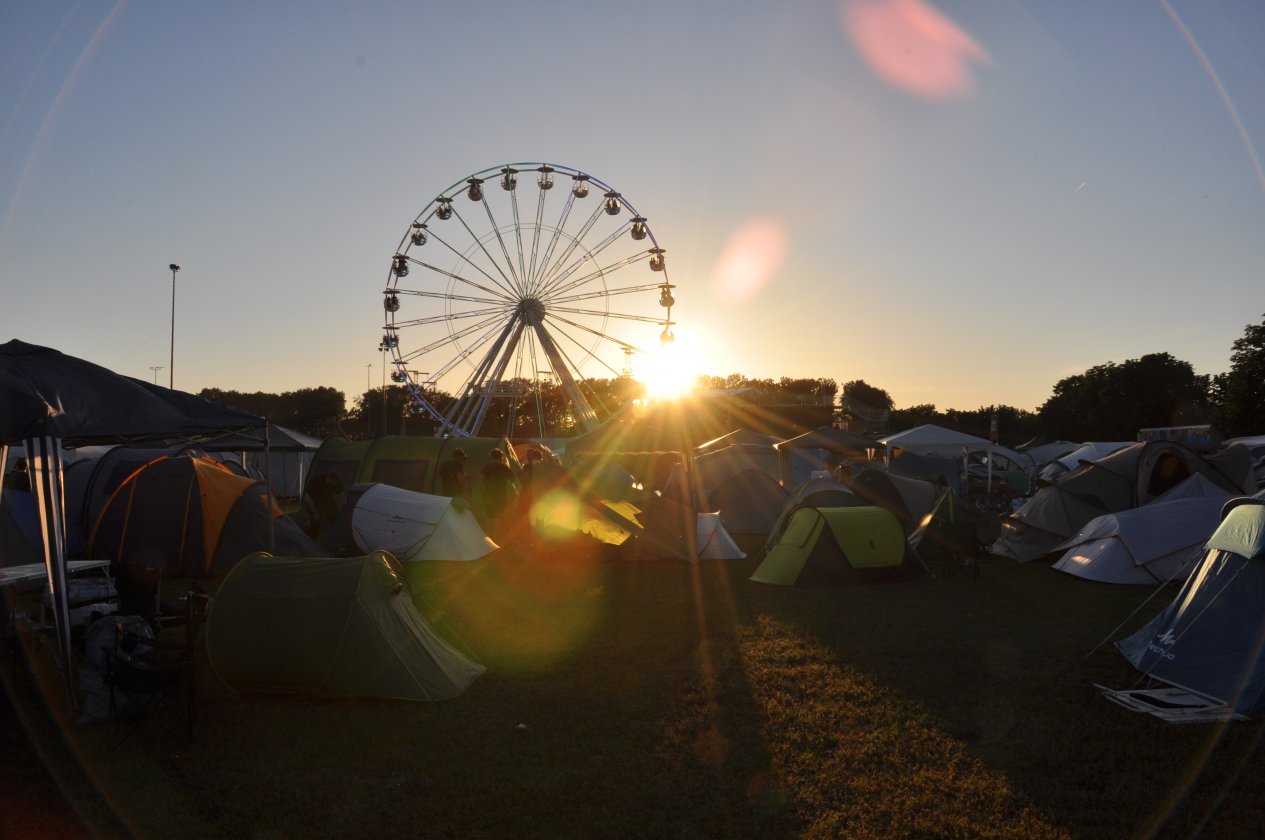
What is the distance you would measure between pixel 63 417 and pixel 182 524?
7836 millimetres

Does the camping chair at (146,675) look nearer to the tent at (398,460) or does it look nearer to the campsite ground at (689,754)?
the campsite ground at (689,754)

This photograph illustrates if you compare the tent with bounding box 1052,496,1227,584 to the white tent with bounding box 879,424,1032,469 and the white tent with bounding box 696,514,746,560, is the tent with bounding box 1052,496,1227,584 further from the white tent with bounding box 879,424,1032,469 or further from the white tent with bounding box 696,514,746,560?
the white tent with bounding box 879,424,1032,469

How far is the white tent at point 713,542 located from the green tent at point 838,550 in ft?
6.65

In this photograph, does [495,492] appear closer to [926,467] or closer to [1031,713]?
[1031,713]

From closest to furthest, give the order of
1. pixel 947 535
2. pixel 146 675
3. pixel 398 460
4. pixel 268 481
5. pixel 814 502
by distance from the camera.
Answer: pixel 146 675, pixel 268 481, pixel 947 535, pixel 814 502, pixel 398 460

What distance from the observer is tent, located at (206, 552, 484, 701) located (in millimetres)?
7355

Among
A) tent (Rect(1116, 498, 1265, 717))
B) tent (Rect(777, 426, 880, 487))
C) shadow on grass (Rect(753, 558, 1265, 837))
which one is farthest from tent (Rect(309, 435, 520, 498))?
tent (Rect(1116, 498, 1265, 717))

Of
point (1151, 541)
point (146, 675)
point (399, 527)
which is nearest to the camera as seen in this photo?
point (146, 675)

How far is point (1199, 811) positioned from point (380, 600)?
6.05 meters

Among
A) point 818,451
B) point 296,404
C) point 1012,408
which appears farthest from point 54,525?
point 1012,408

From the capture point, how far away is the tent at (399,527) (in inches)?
591

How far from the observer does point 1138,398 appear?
67.6m

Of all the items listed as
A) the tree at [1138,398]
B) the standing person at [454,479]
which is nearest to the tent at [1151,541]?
the standing person at [454,479]

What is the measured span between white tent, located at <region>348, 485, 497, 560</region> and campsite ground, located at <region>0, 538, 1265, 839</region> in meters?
5.39
